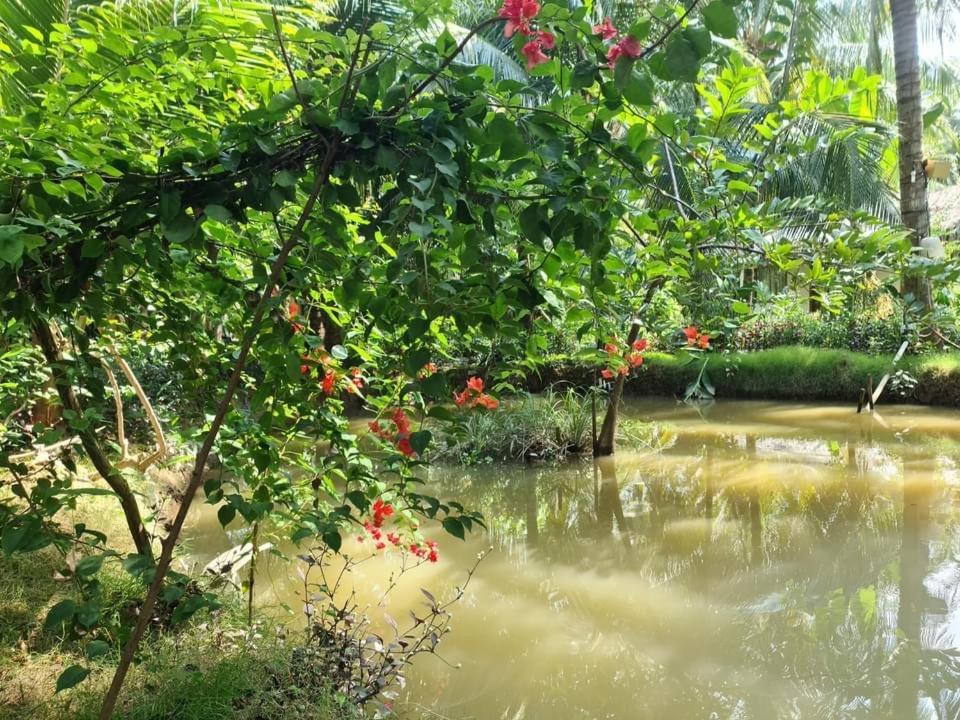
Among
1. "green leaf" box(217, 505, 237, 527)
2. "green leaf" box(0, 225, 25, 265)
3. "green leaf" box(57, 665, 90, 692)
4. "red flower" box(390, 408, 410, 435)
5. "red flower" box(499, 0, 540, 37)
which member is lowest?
"green leaf" box(57, 665, 90, 692)

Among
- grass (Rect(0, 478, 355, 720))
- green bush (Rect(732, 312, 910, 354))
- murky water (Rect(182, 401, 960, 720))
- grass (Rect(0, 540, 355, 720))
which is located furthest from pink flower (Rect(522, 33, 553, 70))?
green bush (Rect(732, 312, 910, 354))

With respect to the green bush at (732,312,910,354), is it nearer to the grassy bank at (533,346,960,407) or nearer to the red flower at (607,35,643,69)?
the grassy bank at (533,346,960,407)

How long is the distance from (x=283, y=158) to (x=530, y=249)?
44cm

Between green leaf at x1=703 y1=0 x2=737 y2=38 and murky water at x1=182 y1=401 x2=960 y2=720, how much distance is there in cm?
237

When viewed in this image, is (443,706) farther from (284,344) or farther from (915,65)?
(915,65)

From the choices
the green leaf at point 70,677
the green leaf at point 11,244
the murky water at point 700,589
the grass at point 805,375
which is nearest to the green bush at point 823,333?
the grass at point 805,375

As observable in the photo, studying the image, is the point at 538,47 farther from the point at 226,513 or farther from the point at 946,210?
the point at 946,210

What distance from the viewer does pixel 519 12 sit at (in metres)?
0.95

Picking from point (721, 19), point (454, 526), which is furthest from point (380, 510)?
point (721, 19)

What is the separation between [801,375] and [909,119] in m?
3.98

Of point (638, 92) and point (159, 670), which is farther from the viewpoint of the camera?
point (159, 670)

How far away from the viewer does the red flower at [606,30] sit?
96cm

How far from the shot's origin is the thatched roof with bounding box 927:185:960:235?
14499 mm

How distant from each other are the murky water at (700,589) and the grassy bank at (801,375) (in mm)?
2855
